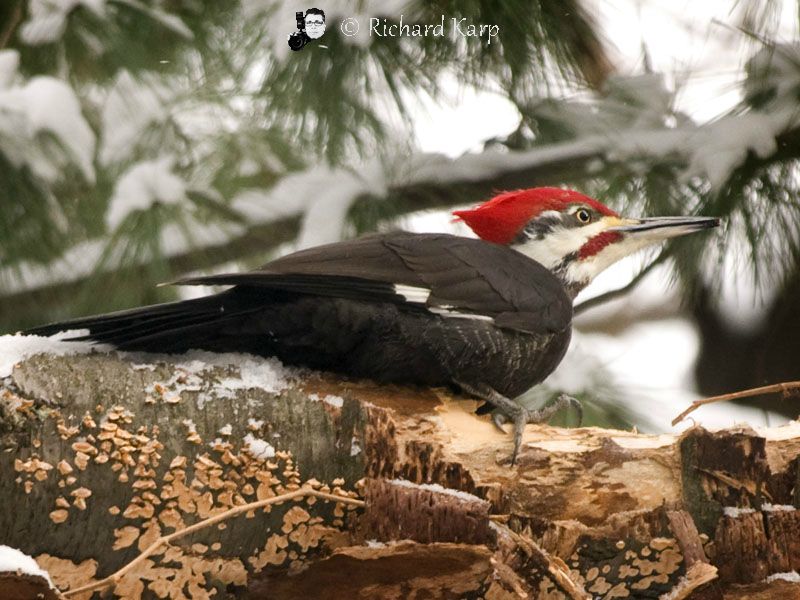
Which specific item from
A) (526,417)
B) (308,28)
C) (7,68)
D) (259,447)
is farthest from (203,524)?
(7,68)

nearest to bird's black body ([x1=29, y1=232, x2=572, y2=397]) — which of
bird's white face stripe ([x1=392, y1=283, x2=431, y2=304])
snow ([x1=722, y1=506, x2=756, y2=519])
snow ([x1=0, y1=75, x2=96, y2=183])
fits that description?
bird's white face stripe ([x1=392, y1=283, x2=431, y2=304])

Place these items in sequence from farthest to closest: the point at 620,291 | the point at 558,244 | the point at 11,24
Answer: the point at 11,24, the point at 620,291, the point at 558,244

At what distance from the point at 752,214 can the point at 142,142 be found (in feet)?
5.33

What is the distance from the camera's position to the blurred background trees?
8.62ft

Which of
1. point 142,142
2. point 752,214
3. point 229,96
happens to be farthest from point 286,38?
point 752,214

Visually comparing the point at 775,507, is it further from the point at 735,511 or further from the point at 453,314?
the point at 453,314

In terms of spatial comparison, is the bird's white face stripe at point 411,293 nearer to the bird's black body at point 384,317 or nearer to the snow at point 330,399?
the bird's black body at point 384,317

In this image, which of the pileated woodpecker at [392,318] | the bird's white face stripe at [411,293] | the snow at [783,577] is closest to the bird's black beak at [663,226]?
the pileated woodpecker at [392,318]

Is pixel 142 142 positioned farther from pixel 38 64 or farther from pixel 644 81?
pixel 644 81

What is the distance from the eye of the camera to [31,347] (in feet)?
5.42

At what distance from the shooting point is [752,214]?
8.68 ft

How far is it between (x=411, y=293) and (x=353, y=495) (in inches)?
21.0

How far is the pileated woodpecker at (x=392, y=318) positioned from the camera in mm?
1859

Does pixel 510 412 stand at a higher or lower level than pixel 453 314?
lower
